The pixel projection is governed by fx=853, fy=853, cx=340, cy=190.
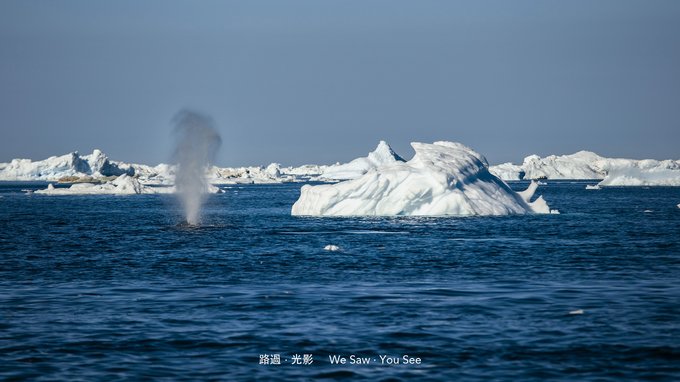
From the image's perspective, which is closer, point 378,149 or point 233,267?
point 233,267

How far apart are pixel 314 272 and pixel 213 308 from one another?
8105mm

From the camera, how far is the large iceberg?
2202 inches

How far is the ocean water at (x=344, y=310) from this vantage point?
593 inches

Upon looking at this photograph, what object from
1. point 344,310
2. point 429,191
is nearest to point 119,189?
point 429,191

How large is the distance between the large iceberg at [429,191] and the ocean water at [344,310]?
14058mm

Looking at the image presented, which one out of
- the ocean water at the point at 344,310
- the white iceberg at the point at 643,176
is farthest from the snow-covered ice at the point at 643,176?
the ocean water at the point at 344,310

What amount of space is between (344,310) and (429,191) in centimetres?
3670

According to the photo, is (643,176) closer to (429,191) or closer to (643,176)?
(643,176)

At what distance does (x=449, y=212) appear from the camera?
5669 cm

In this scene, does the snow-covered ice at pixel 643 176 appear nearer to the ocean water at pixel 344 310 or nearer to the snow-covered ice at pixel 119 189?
the snow-covered ice at pixel 119 189

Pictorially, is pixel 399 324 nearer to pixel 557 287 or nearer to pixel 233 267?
pixel 557 287

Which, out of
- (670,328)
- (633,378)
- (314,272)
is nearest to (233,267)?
A: (314,272)

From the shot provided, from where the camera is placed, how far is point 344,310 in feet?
67.3

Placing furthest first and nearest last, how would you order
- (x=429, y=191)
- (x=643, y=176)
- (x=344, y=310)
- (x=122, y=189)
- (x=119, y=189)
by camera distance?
(x=643, y=176) < (x=119, y=189) < (x=122, y=189) < (x=429, y=191) < (x=344, y=310)
